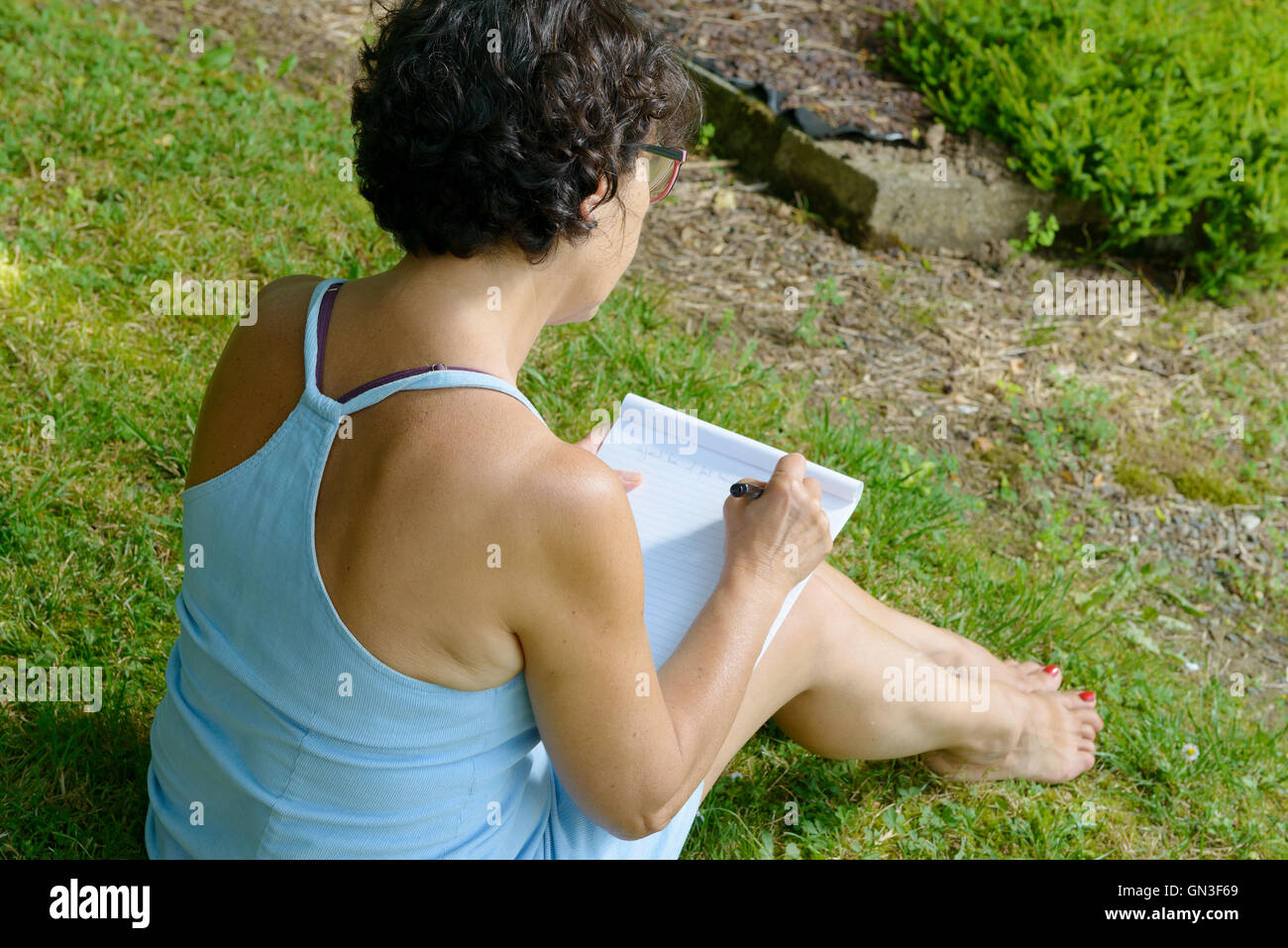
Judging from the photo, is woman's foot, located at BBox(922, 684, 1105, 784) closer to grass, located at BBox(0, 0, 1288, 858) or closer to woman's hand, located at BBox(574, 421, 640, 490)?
grass, located at BBox(0, 0, 1288, 858)

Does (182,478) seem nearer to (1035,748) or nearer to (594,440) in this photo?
(594,440)

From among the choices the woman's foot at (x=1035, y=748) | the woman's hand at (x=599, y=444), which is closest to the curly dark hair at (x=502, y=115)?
the woman's hand at (x=599, y=444)

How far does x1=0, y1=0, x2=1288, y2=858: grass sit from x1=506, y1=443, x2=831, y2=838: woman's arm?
2.88 ft

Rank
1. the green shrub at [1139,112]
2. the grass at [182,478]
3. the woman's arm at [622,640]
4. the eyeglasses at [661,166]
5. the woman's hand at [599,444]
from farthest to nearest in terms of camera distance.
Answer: the green shrub at [1139,112] < the grass at [182,478] < the woman's hand at [599,444] < the eyeglasses at [661,166] < the woman's arm at [622,640]

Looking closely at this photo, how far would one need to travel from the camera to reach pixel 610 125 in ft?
5.00

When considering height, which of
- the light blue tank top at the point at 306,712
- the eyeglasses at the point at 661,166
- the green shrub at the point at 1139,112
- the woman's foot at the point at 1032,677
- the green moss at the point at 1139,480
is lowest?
the woman's foot at the point at 1032,677

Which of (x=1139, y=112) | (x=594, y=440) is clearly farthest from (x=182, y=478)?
(x=1139, y=112)

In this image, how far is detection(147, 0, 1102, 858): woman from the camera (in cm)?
138

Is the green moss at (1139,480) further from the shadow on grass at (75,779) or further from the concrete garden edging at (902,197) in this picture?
the shadow on grass at (75,779)

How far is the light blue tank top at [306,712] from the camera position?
1447 mm

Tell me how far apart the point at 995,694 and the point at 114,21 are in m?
4.16

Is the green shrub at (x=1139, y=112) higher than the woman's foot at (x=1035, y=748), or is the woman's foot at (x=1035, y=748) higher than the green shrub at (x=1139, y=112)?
the green shrub at (x=1139, y=112)

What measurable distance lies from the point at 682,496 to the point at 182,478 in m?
1.56
